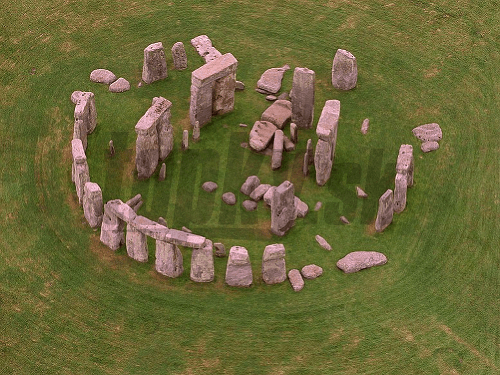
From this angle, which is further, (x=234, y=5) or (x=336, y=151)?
(x=234, y=5)

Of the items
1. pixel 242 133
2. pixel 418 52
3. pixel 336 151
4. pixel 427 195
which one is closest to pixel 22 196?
pixel 242 133

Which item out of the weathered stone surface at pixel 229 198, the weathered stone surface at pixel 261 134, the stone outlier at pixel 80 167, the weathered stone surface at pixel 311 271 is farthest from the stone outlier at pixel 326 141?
the stone outlier at pixel 80 167

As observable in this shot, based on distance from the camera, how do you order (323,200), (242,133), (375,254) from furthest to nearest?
(242,133) < (323,200) < (375,254)

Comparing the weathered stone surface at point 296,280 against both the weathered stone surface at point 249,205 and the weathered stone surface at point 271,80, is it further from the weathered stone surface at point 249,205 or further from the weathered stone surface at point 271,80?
the weathered stone surface at point 271,80

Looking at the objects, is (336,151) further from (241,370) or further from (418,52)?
(241,370)

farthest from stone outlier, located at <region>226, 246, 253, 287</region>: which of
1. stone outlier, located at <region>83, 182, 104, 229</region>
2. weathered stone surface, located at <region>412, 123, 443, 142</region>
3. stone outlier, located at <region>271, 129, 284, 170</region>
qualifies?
weathered stone surface, located at <region>412, 123, 443, 142</region>

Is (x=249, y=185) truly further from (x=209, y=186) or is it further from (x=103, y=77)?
(x=103, y=77)

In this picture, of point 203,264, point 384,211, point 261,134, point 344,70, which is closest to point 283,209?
point 384,211

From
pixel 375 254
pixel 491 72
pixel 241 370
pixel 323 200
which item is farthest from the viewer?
pixel 491 72
